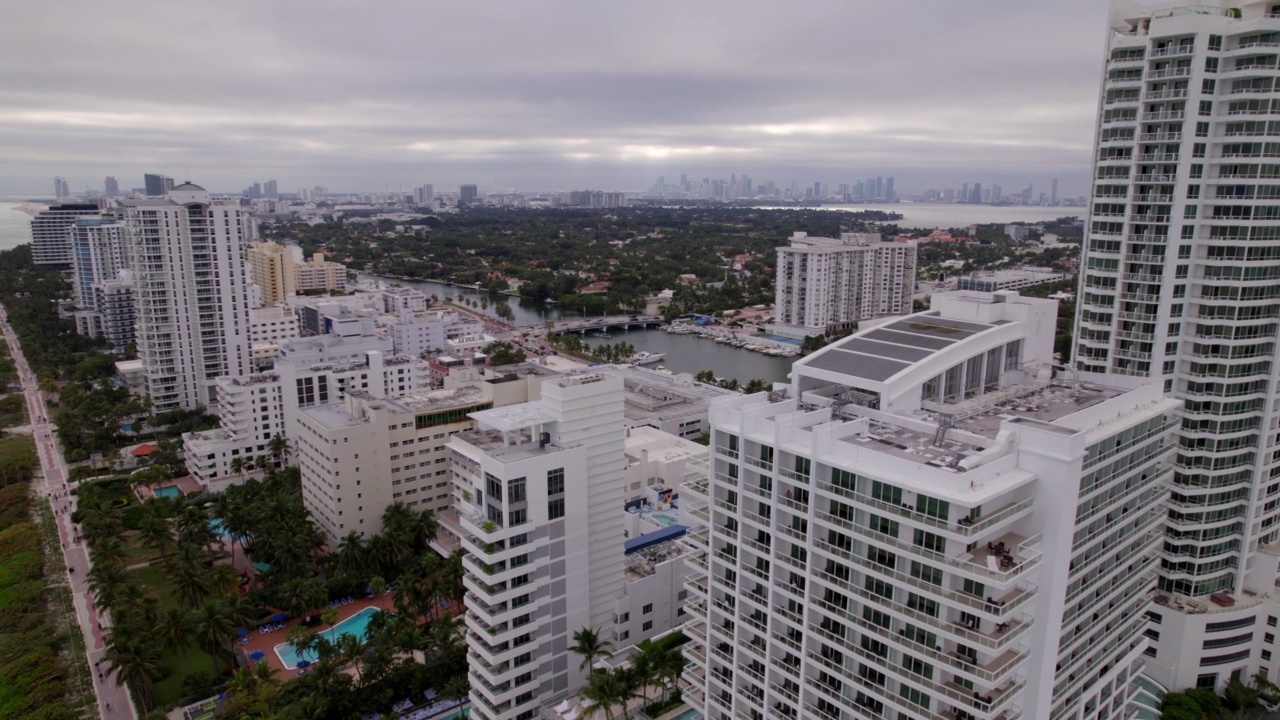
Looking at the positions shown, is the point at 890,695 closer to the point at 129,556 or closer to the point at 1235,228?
the point at 1235,228

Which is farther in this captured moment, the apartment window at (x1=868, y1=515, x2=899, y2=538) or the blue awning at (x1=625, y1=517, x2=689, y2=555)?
the blue awning at (x1=625, y1=517, x2=689, y2=555)

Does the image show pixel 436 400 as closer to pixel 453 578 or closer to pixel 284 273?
pixel 453 578

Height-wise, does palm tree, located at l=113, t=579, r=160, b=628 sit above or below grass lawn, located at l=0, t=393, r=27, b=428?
above

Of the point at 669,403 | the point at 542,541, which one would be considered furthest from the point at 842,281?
the point at 542,541

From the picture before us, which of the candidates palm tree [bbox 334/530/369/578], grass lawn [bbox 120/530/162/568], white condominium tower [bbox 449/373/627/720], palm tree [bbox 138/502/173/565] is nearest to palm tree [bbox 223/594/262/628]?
palm tree [bbox 334/530/369/578]

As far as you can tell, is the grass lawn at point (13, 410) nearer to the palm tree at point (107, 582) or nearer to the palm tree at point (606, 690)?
the palm tree at point (107, 582)

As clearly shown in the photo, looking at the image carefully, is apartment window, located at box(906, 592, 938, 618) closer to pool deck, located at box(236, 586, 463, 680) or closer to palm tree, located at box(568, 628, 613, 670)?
palm tree, located at box(568, 628, 613, 670)
